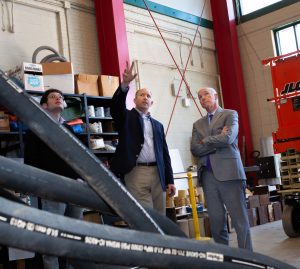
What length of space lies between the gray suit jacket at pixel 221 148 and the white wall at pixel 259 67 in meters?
7.07

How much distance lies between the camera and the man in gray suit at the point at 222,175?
374 cm

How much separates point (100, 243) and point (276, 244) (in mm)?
4711

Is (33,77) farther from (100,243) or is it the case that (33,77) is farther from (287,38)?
(287,38)

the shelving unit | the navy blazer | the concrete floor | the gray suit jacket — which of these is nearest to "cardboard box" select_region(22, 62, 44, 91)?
the shelving unit

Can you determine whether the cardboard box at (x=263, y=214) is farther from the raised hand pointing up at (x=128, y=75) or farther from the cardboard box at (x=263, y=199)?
the raised hand pointing up at (x=128, y=75)

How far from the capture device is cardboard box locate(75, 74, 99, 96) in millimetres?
6879

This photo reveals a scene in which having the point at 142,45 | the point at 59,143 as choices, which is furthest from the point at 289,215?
the point at 142,45

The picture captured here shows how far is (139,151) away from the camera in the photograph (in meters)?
3.83

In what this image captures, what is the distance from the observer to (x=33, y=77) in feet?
20.3

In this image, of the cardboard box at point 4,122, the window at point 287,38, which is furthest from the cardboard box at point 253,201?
the window at point 287,38

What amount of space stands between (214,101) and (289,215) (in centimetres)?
229

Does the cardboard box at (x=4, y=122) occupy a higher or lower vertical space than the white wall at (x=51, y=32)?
lower

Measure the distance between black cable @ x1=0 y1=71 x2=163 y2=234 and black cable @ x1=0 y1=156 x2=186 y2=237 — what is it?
0.06 metres

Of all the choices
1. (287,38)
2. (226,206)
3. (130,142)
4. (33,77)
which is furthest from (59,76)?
(287,38)
